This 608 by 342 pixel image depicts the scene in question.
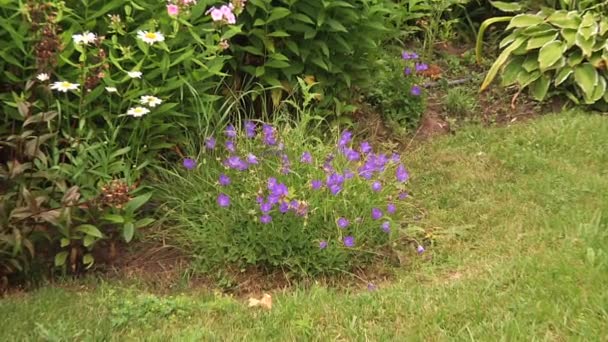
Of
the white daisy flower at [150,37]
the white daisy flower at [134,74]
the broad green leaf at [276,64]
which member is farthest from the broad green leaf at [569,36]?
the white daisy flower at [134,74]

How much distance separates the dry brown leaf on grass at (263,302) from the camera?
11.5 feet

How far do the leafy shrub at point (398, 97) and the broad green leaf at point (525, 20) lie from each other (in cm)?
122

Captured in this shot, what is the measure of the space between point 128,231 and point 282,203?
0.74 m

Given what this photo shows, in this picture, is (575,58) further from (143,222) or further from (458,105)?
(143,222)

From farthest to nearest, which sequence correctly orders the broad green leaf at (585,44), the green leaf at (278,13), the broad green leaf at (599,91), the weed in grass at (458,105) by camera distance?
the weed in grass at (458,105) → the broad green leaf at (585,44) → the broad green leaf at (599,91) → the green leaf at (278,13)

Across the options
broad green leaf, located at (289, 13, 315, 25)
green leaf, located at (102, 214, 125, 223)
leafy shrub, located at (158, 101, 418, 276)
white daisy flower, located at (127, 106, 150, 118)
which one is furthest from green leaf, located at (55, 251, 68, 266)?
broad green leaf, located at (289, 13, 315, 25)

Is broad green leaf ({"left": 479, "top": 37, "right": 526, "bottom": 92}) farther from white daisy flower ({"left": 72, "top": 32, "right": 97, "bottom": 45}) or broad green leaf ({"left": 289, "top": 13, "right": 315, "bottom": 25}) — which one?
white daisy flower ({"left": 72, "top": 32, "right": 97, "bottom": 45})

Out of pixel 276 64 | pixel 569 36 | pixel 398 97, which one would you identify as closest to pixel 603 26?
pixel 569 36

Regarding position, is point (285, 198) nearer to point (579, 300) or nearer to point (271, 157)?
point (271, 157)

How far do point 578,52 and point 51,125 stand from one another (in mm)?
4118

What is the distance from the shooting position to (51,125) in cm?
378

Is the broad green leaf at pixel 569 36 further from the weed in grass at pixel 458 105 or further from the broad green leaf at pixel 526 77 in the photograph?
the weed in grass at pixel 458 105

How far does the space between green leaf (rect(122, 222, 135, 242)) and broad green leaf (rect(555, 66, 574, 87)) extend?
369cm

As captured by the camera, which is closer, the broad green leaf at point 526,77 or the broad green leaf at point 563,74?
the broad green leaf at point 563,74
